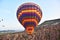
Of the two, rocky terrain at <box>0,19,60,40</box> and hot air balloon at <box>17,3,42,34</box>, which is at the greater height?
hot air balloon at <box>17,3,42,34</box>

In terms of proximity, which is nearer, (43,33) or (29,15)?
(29,15)

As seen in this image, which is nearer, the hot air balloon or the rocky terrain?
the hot air balloon

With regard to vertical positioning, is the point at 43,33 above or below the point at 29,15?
below

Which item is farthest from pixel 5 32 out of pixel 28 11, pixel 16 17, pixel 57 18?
pixel 57 18
